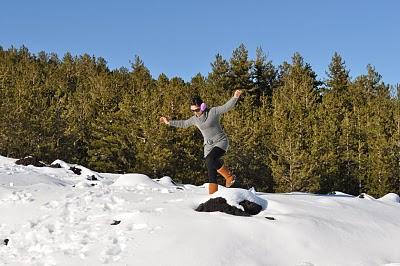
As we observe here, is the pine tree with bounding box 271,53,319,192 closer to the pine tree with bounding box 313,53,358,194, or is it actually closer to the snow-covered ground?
the pine tree with bounding box 313,53,358,194

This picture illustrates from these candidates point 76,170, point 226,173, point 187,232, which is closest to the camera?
point 187,232

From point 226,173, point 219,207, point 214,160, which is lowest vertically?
point 219,207

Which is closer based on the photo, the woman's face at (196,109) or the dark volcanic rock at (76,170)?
the woman's face at (196,109)

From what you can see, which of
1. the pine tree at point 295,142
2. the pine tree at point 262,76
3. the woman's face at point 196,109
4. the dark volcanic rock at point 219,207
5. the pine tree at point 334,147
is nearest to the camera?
the dark volcanic rock at point 219,207

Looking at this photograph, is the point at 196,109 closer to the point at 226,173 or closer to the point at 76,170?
the point at 226,173

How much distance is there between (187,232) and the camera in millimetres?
6605

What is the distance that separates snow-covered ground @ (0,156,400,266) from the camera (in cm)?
608

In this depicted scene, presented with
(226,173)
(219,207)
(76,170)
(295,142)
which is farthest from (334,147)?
(219,207)

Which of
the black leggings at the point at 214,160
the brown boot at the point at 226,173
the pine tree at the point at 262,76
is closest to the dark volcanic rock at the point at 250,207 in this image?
the black leggings at the point at 214,160

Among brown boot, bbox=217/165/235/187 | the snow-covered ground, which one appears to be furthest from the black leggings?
the snow-covered ground

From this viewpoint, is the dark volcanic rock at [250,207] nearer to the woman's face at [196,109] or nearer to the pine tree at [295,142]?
the woman's face at [196,109]

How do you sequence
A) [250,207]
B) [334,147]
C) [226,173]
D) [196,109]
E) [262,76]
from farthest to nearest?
[262,76] → [334,147] → [226,173] → [196,109] → [250,207]

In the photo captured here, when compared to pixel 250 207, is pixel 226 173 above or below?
above

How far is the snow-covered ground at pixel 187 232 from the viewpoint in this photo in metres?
6.08
